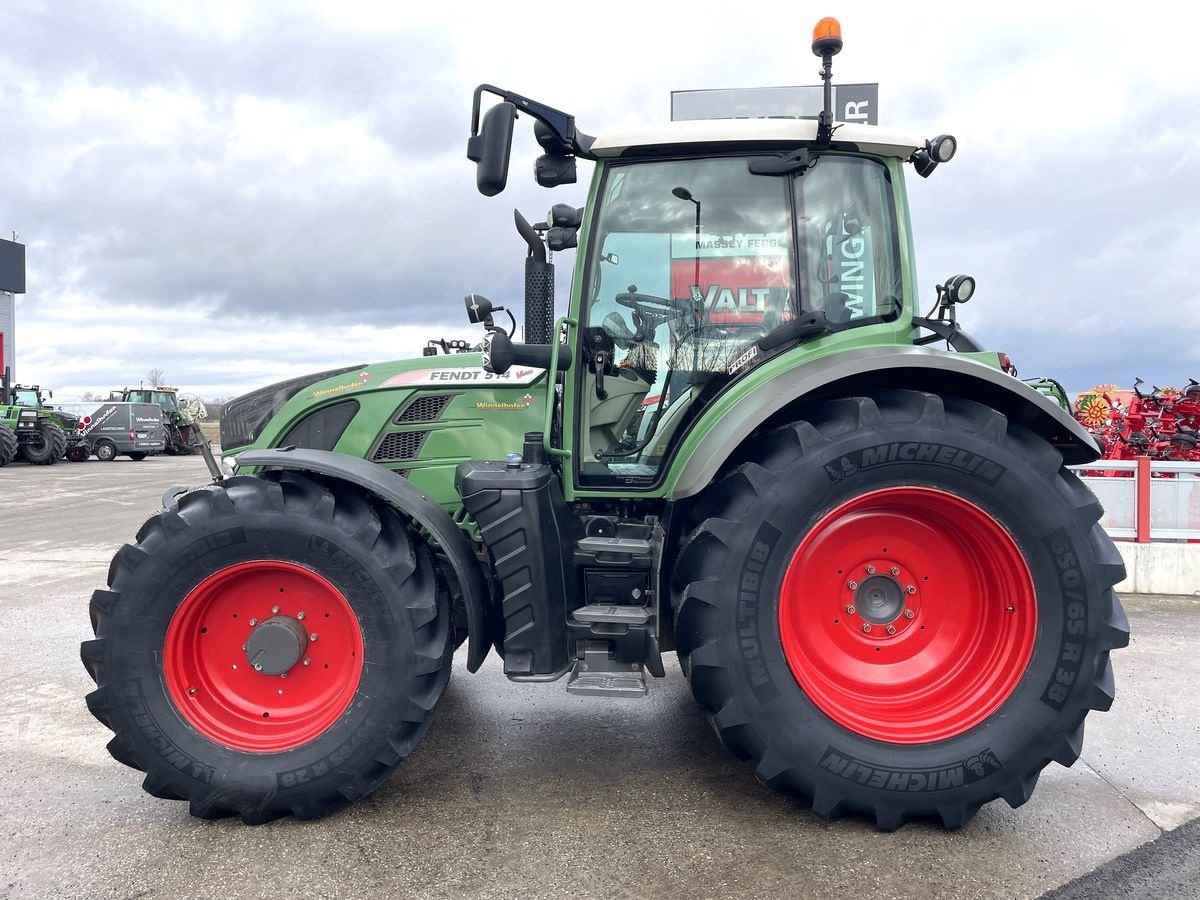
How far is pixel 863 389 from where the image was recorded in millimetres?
2939

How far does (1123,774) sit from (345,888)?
289 cm

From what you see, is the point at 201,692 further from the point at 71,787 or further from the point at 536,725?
the point at 536,725

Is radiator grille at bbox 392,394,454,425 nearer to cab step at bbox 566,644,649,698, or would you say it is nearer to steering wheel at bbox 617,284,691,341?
steering wheel at bbox 617,284,691,341

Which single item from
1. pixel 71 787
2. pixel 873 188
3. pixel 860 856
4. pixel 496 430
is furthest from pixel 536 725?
pixel 873 188

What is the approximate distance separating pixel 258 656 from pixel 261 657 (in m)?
0.01

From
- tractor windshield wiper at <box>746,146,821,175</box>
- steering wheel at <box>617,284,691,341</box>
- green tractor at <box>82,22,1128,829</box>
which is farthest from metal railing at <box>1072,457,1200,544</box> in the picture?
steering wheel at <box>617,284,691,341</box>

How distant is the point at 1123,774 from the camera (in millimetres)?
3246

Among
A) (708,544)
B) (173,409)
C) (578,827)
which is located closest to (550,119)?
(708,544)

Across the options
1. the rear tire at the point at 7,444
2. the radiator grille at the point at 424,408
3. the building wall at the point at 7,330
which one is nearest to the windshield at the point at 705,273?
the radiator grille at the point at 424,408

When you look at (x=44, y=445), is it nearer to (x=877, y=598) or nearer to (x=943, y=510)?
(x=877, y=598)

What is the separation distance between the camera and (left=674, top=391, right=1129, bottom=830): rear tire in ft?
8.79

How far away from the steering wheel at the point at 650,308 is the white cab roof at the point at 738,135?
0.53 m

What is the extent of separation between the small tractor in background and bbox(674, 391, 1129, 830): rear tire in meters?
27.1

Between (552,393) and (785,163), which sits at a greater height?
(785,163)
